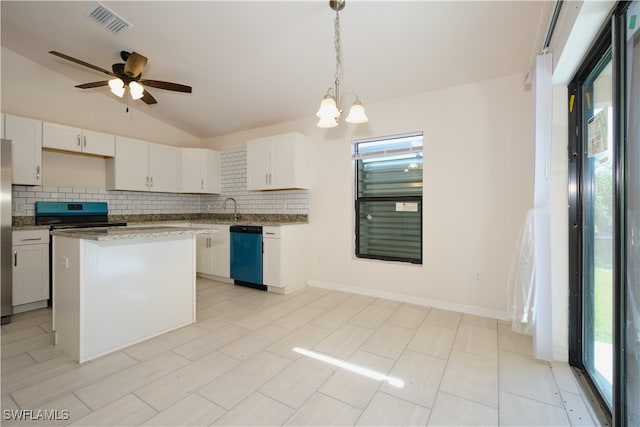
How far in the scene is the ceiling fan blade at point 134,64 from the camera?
2883 mm

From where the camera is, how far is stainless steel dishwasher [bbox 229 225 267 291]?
3.97m

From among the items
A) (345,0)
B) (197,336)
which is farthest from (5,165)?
(345,0)

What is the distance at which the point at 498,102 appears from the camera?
2.93 m

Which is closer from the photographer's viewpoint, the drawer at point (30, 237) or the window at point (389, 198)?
the drawer at point (30, 237)

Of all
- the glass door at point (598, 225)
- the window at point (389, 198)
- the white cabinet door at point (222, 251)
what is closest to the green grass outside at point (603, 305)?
the glass door at point (598, 225)

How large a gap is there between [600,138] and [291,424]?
2402 millimetres

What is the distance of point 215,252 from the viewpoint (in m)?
4.43

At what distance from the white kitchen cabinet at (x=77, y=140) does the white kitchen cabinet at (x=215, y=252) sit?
1708 millimetres

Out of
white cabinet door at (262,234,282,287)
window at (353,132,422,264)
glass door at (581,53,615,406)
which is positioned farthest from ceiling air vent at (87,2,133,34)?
glass door at (581,53,615,406)

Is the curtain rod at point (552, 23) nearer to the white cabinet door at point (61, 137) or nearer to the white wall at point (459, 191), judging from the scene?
the white wall at point (459, 191)

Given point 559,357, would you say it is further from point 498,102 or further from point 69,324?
point 69,324

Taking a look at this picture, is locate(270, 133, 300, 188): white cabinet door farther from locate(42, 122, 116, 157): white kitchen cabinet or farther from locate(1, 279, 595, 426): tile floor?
locate(42, 122, 116, 157): white kitchen cabinet

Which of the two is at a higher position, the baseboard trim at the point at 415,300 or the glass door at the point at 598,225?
the glass door at the point at 598,225

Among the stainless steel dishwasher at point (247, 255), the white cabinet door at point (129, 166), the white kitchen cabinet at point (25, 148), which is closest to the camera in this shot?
the white kitchen cabinet at point (25, 148)
